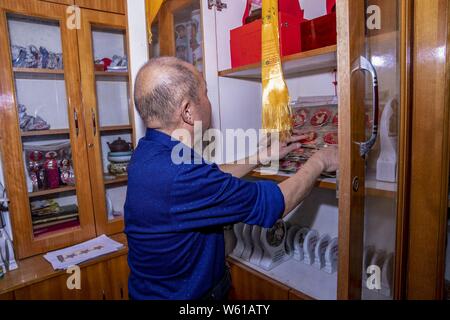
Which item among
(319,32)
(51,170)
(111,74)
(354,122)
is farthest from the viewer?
(111,74)

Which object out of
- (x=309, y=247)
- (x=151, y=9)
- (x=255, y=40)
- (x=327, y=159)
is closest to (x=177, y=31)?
(x=151, y=9)

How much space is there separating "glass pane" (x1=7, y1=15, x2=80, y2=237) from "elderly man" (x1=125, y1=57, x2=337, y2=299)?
855 millimetres

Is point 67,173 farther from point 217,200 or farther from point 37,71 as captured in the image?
point 217,200

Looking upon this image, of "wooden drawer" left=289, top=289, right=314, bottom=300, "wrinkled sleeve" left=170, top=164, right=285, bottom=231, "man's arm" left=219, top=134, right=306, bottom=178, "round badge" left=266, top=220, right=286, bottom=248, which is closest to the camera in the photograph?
"wrinkled sleeve" left=170, top=164, right=285, bottom=231

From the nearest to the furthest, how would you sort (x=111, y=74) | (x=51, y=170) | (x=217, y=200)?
1. (x=217, y=200)
2. (x=51, y=170)
3. (x=111, y=74)

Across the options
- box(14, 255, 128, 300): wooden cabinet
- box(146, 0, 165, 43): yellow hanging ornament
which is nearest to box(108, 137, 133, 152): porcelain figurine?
box(14, 255, 128, 300): wooden cabinet

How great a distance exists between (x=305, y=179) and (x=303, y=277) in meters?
0.56

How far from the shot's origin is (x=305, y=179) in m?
0.84

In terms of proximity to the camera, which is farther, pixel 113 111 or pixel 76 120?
pixel 113 111

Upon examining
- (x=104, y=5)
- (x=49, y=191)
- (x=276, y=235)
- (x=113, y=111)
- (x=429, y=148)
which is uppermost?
(x=104, y=5)

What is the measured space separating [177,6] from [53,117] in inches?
36.5

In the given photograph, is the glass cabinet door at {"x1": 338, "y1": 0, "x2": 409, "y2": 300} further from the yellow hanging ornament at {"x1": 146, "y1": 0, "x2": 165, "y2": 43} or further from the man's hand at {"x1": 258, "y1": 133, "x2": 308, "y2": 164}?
the yellow hanging ornament at {"x1": 146, "y1": 0, "x2": 165, "y2": 43}

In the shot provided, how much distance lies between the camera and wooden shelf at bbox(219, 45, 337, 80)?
0.96 meters
